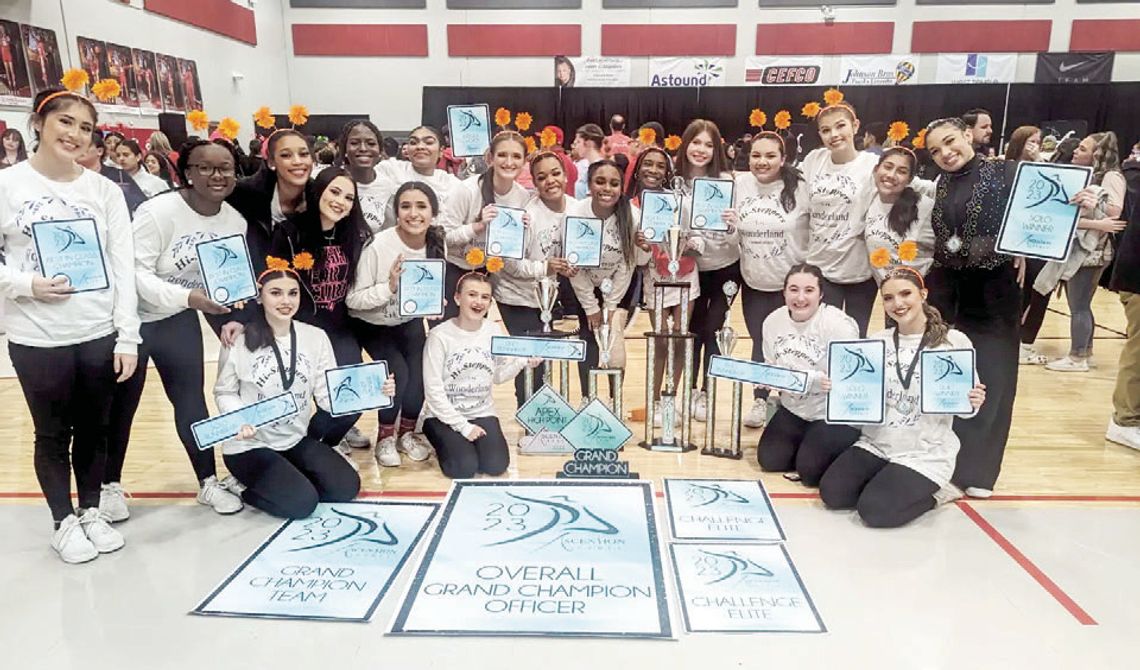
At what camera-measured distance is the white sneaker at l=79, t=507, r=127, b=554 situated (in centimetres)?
253

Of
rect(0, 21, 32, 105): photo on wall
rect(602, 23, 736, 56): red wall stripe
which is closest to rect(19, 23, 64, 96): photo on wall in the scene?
rect(0, 21, 32, 105): photo on wall

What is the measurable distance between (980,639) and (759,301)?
1770mm

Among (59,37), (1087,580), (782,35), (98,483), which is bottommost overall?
(1087,580)

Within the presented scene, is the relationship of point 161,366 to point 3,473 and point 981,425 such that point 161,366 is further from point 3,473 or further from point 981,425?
point 981,425

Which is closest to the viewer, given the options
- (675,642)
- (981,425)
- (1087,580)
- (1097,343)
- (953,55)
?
(675,642)

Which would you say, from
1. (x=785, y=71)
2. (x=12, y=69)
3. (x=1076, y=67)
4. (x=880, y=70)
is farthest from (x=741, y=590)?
(x=1076, y=67)

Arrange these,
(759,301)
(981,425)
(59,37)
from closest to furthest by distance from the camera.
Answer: (981,425)
(759,301)
(59,37)

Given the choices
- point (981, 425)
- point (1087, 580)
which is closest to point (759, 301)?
point (981, 425)

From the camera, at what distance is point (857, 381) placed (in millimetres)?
2734

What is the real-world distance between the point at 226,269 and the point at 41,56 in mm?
6242

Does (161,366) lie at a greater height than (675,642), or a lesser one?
greater

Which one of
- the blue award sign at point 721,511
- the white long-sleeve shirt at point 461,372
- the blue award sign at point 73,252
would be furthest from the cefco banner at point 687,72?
the blue award sign at point 73,252

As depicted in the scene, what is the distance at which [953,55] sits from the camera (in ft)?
39.8

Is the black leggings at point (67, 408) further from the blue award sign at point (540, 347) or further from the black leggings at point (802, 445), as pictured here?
the black leggings at point (802, 445)
